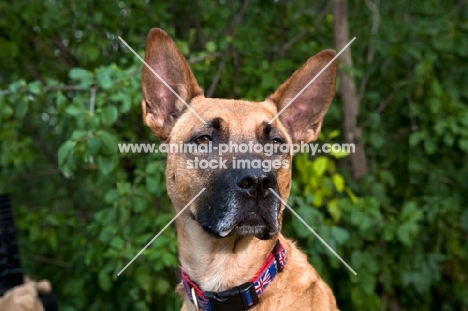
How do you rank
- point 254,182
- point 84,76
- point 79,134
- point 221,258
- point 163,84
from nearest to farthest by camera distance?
point 254,182, point 221,258, point 163,84, point 79,134, point 84,76

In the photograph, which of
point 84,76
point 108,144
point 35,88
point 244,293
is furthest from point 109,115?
point 244,293

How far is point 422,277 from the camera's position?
217 inches

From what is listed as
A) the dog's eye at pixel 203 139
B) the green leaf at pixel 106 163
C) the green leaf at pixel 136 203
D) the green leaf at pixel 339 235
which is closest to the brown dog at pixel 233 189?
the dog's eye at pixel 203 139

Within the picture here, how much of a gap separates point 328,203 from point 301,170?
1.06 feet

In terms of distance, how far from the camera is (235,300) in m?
3.14

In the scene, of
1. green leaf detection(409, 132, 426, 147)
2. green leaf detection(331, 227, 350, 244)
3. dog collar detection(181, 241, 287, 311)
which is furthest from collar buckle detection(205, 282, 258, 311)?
green leaf detection(409, 132, 426, 147)

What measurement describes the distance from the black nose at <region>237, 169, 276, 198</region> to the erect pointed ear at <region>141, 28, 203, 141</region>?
81 cm

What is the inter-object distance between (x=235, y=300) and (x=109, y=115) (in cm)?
155

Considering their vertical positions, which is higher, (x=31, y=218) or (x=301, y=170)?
(x=301, y=170)

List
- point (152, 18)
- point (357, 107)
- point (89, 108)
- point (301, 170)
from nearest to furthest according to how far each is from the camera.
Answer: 1. point (89, 108)
2. point (301, 170)
3. point (152, 18)
4. point (357, 107)

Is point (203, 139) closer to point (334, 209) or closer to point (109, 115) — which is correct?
point (109, 115)

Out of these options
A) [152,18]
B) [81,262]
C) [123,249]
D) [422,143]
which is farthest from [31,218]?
[422,143]

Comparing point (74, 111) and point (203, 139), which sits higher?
point (74, 111)

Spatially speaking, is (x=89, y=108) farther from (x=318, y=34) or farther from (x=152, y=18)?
(x=318, y=34)
